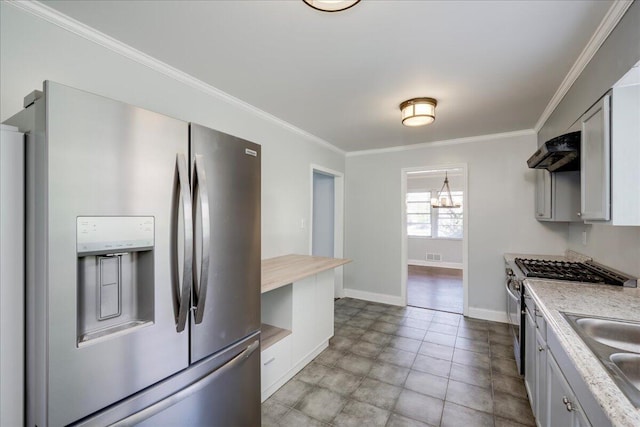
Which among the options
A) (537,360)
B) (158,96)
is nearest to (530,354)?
(537,360)

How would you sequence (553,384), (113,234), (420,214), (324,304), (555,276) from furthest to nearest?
(420,214) < (324,304) < (555,276) < (553,384) < (113,234)

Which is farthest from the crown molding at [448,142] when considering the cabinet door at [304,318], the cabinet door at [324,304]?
the cabinet door at [304,318]

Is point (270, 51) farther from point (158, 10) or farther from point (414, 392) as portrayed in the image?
point (414, 392)

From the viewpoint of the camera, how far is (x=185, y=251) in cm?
123

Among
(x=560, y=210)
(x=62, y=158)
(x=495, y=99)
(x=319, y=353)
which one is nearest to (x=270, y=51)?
(x=62, y=158)

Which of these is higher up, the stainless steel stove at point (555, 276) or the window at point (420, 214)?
the window at point (420, 214)

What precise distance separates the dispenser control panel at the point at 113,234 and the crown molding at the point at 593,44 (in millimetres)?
2501

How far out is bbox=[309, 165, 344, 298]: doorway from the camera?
4898 millimetres

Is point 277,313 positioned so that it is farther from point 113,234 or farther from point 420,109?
point 420,109

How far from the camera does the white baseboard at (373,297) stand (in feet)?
14.9

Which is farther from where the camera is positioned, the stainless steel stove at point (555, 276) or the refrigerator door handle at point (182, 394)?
the stainless steel stove at point (555, 276)

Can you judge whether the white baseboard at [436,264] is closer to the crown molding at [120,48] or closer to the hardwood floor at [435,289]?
the hardwood floor at [435,289]

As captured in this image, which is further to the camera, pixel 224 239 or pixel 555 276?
pixel 555 276

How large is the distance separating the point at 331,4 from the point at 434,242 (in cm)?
737
